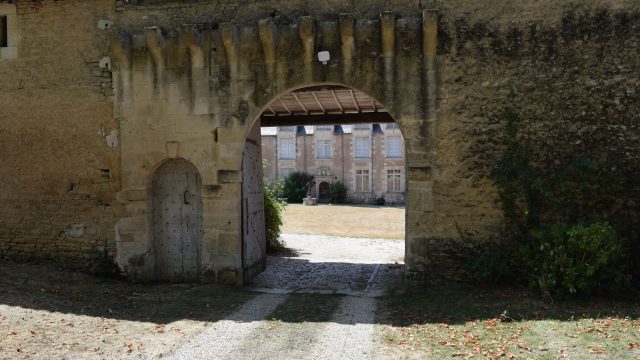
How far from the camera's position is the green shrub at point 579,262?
5.92 m

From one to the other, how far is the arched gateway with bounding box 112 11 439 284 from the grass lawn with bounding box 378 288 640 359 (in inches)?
38.8

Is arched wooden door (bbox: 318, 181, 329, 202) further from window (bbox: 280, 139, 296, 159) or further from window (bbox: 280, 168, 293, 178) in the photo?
window (bbox: 280, 139, 296, 159)

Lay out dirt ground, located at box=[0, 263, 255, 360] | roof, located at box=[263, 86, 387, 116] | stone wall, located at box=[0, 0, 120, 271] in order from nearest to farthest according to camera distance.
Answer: dirt ground, located at box=[0, 263, 255, 360], stone wall, located at box=[0, 0, 120, 271], roof, located at box=[263, 86, 387, 116]

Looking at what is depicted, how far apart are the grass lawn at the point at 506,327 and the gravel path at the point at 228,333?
146cm

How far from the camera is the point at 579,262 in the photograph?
600 cm

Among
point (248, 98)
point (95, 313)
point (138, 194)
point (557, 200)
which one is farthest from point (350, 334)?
point (138, 194)

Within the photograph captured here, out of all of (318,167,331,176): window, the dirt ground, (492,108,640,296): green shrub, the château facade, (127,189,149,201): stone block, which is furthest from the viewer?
(318,167,331,176): window

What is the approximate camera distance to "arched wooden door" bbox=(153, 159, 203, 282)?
26.4 ft

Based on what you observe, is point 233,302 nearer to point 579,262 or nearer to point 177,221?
point 177,221

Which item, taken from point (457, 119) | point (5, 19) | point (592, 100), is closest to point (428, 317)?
point (457, 119)

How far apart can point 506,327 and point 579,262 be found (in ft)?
4.66

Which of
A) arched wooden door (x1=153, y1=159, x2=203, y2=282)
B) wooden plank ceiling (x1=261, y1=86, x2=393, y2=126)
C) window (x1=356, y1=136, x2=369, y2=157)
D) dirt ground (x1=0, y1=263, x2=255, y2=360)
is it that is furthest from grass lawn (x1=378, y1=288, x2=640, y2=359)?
window (x1=356, y1=136, x2=369, y2=157)

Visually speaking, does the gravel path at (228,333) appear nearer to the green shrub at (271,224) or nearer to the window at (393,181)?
the green shrub at (271,224)

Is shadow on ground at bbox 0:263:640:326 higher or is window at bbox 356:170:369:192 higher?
window at bbox 356:170:369:192
